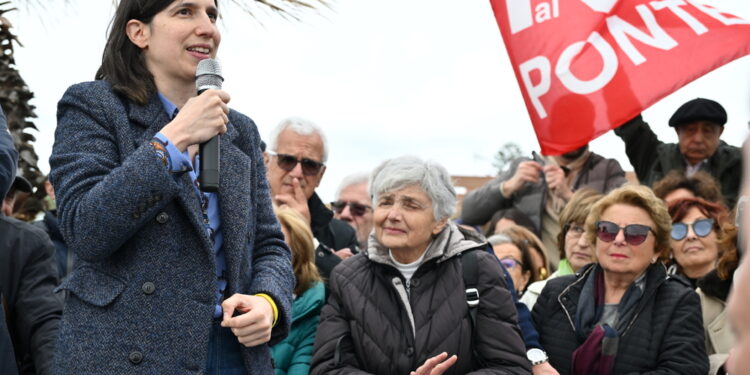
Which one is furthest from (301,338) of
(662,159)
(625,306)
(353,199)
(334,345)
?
(662,159)

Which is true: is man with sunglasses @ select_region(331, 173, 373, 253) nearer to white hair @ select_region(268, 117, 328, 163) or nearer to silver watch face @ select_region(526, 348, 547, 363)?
white hair @ select_region(268, 117, 328, 163)

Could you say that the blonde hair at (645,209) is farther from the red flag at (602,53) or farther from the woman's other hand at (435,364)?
the woman's other hand at (435,364)

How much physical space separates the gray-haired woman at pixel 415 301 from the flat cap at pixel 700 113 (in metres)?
2.87

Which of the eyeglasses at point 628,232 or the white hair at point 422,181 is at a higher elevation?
the white hair at point 422,181

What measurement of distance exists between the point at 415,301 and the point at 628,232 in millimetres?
1311

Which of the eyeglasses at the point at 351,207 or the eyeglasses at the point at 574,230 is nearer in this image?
the eyeglasses at the point at 574,230

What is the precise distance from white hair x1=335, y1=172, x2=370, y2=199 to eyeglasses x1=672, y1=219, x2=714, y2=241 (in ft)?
8.30

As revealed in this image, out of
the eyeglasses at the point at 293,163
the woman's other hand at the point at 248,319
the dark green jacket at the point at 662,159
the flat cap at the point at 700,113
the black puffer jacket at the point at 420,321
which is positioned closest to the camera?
the woman's other hand at the point at 248,319

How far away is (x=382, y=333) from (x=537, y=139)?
1303mm

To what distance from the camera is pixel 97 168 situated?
2.50 metres

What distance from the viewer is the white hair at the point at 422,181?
4.53 metres

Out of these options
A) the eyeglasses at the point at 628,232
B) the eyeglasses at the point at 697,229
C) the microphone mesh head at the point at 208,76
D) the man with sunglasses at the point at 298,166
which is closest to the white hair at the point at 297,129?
the man with sunglasses at the point at 298,166

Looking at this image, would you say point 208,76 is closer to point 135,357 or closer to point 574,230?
point 135,357

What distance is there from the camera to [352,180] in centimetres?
738
